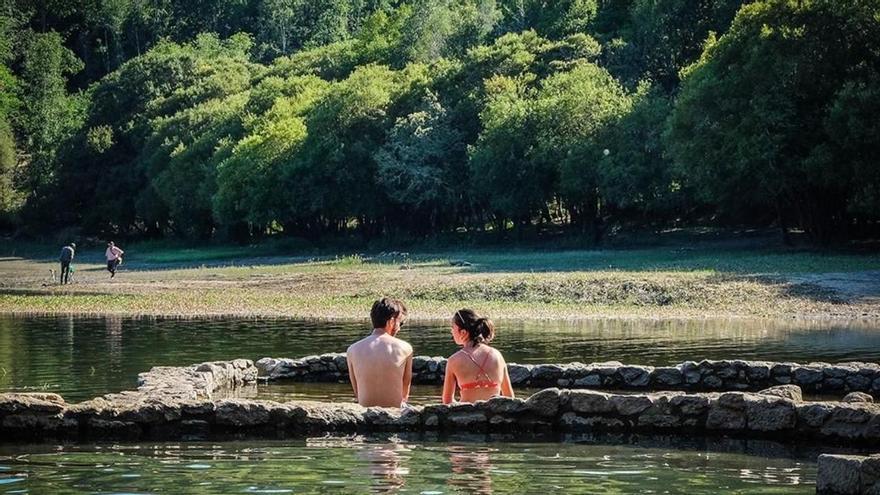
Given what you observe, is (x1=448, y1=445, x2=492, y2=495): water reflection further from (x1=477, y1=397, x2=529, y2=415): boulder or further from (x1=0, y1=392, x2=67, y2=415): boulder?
(x1=0, y1=392, x2=67, y2=415): boulder

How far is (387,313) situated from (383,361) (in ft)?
2.83

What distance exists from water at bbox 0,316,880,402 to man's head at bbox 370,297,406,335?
643cm

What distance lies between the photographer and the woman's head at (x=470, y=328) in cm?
1730

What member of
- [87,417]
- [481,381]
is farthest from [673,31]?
[87,417]

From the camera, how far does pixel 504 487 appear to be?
43.6ft

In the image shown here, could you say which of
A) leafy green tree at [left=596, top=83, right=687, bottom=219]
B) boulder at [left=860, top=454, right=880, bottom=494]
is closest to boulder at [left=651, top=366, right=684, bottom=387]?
boulder at [left=860, top=454, right=880, bottom=494]

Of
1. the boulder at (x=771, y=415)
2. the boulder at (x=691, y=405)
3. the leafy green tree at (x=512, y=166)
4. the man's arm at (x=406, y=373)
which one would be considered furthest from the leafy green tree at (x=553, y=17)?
the boulder at (x=771, y=415)

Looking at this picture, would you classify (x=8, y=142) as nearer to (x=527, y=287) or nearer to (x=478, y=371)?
(x=527, y=287)

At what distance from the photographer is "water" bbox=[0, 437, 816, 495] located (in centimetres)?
1334

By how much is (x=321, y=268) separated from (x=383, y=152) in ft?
85.6

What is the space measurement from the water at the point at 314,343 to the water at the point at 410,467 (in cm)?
680

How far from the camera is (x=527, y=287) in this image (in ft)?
153

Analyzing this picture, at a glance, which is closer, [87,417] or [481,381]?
[87,417]

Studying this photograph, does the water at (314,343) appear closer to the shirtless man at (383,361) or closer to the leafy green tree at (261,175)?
the shirtless man at (383,361)
